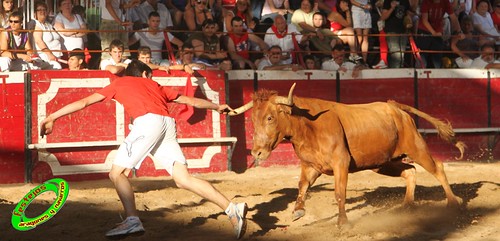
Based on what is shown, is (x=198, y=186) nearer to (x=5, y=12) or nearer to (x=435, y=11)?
(x=5, y=12)

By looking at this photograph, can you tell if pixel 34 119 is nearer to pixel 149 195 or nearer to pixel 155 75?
pixel 155 75

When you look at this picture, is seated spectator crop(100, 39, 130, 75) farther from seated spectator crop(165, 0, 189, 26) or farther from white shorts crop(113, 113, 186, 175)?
white shorts crop(113, 113, 186, 175)

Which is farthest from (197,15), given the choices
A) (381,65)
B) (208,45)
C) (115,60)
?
(381,65)

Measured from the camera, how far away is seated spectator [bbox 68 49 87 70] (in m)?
12.7

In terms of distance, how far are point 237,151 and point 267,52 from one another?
160 cm

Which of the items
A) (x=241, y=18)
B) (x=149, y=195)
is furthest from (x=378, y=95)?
(x=149, y=195)

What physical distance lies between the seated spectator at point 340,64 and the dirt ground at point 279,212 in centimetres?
245

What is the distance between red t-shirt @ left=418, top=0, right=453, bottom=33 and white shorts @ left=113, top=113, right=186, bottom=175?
892cm

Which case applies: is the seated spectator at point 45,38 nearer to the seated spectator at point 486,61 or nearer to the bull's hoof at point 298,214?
the bull's hoof at point 298,214

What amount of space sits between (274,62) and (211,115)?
56.0 inches

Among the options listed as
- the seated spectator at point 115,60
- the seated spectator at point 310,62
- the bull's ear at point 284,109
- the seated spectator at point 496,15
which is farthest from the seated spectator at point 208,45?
the seated spectator at point 496,15

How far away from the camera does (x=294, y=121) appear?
8898 millimetres

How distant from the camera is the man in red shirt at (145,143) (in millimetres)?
7656

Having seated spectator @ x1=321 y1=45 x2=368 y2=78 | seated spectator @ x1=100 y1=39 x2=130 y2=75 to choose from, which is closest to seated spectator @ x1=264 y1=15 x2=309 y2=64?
seated spectator @ x1=321 y1=45 x2=368 y2=78
